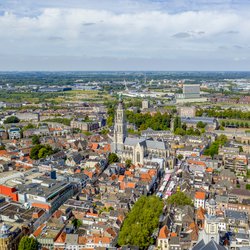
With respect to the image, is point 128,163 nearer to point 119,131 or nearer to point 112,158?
point 112,158

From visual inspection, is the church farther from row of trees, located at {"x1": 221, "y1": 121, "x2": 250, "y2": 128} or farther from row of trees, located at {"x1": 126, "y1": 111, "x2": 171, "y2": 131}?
row of trees, located at {"x1": 221, "y1": 121, "x2": 250, "y2": 128}

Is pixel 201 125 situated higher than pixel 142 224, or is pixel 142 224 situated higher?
pixel 201 125

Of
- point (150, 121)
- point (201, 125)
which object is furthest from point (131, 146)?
point (201, 125)

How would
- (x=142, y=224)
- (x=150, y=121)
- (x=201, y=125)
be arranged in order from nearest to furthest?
1. (x=142, y=224)
2. (x=201, y=125)
3. (x=150, y=121)

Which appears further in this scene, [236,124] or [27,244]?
[236,124]

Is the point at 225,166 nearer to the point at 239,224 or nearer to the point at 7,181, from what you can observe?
the point at 239,224

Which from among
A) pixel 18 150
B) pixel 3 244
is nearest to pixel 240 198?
pixel 3 244

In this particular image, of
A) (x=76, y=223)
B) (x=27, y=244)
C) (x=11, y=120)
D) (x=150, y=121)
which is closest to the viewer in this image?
(x=27, y=244)

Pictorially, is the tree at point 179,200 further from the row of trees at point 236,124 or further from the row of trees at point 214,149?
the row of trees at point 236,124
